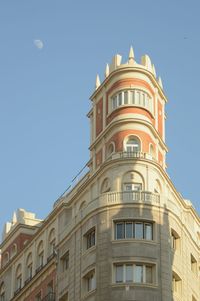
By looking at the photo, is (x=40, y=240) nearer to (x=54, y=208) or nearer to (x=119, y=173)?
(x=54, y=208)

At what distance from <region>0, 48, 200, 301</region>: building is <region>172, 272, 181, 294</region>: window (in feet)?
0.32

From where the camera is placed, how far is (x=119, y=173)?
9694 cm

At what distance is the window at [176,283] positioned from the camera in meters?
94.1

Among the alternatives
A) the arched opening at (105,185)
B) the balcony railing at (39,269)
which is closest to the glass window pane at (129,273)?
the arched opening at (105,185)

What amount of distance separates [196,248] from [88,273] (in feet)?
39.7

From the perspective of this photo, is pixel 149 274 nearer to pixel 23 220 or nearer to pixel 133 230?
pixel 133 230

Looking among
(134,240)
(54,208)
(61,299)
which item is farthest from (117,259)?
(54,208)

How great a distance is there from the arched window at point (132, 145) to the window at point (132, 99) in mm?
3208

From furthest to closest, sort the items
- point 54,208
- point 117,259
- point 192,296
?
point 54,208 → point 192,296 → point 117,259

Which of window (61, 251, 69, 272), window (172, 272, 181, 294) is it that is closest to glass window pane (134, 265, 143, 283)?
window (172, 272, 181, 294)

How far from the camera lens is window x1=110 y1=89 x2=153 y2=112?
101 meters

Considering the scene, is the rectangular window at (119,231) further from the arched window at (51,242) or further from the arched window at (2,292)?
the arched window at (2,292)

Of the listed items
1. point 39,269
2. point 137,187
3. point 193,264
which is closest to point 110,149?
point 137,187

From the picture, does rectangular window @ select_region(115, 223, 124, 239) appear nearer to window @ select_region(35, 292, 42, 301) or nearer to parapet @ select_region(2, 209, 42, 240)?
window @ select_region(35, 292, 42, 301)
